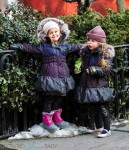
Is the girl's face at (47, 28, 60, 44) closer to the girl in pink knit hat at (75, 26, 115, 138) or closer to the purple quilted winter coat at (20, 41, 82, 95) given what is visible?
the purple quilted winter coat at (20, 41, 82, 95)

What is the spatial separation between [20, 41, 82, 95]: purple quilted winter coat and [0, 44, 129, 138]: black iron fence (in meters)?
0.36

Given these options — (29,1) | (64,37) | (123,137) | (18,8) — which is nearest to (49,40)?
(64,37)

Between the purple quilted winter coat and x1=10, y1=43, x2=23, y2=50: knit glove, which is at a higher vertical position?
x1=10, y1=43, x2=23, y2=50: knit glove

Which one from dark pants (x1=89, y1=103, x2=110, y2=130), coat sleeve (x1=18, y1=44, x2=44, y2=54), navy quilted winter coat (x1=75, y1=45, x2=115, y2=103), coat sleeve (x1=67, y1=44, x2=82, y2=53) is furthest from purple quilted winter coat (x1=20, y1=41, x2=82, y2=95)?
dark pants (x1=89, y1=103, x2=110, y2=130)

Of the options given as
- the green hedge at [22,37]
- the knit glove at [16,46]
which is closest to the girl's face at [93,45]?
the green hedge at [22,37]

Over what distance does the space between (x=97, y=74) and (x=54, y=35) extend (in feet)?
2.46

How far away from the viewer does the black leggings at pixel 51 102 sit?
6828 mm

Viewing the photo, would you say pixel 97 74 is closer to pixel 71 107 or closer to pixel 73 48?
pixel 73 48

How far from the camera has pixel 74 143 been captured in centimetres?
652

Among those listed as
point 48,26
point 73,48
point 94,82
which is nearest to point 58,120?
point 94,82

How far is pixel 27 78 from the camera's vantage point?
6789 mm

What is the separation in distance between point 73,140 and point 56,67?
0.95m

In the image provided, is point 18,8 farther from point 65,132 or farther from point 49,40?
point 65,132

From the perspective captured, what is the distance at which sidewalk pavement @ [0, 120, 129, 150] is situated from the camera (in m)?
6.32
